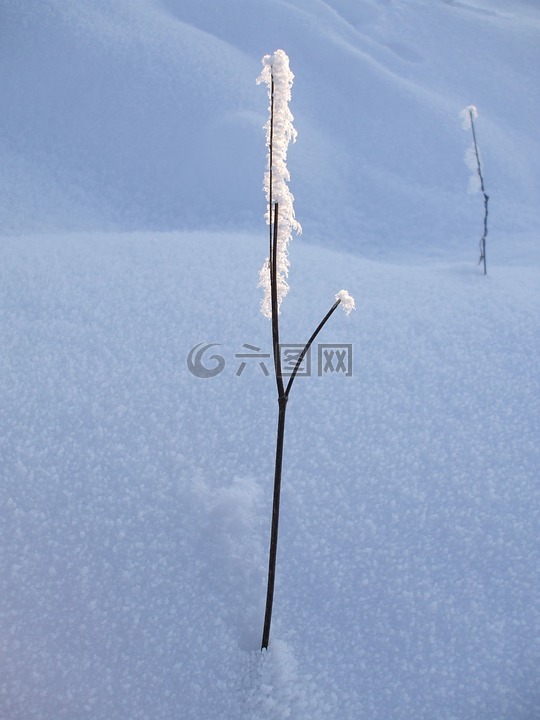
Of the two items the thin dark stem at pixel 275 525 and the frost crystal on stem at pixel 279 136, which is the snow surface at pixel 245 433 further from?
the frost crystal on stem at pixel 279 136

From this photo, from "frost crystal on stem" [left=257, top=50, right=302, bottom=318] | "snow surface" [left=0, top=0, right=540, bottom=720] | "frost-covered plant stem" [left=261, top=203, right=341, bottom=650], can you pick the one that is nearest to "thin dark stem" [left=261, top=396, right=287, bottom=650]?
"frost-covered plant stem" [left=261, top=203, right=341, bottom=650]

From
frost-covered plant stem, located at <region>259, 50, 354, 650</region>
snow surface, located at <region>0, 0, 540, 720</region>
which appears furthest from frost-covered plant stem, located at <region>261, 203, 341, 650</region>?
snow surface, located at <region>0, 0, 540, 720</region>

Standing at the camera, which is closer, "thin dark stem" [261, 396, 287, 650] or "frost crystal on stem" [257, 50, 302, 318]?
"frost crystal on stem" [257, 50, 302, 318]

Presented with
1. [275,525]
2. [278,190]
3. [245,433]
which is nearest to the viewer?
[278,190]

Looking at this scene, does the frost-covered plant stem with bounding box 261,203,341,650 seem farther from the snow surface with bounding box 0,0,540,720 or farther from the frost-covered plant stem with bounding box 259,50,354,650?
the snow surface with bounding box 0,0,540,720

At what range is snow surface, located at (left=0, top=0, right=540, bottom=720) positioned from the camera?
2186 mm

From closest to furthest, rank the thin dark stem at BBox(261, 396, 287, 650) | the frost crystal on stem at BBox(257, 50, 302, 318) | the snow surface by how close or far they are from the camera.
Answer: the frost crystal on stem at BBox(257, 50, 302, 318), the thin dark stem at BBox(261, 396, 287, 650), the snow surface

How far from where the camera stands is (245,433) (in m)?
2.93

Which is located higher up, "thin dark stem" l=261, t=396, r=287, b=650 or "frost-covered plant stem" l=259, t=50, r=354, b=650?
"frost-covered plant stem" l=259, t=50, r=354, b=650

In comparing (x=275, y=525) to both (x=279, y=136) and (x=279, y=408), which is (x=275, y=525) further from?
(x=279, y=136)

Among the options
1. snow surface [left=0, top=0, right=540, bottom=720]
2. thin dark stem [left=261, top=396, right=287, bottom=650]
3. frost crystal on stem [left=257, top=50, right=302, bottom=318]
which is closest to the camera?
frost crystal on stem [left=257, top=50, right=302, bottom=318]

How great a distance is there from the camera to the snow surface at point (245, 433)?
2186mm

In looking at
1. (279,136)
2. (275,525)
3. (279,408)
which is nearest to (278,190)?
(279,136)

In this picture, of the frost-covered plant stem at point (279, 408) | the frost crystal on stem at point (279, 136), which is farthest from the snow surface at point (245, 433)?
the frost crystal on stem at point (279, 136)
